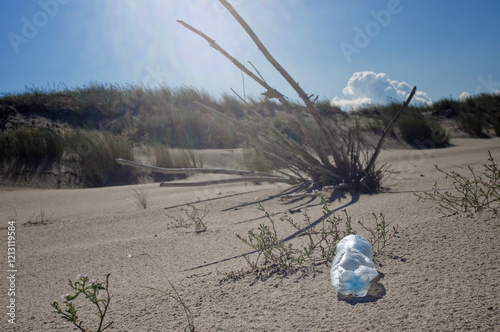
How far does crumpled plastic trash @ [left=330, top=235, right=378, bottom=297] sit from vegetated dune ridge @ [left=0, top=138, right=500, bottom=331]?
0.04 m

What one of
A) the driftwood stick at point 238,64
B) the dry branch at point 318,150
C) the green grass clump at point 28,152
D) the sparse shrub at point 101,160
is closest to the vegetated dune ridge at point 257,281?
the dry branch at point 318,150

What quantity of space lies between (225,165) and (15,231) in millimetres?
5839

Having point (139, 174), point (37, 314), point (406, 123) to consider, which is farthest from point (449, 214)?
point (406, 123)

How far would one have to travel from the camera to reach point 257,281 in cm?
151

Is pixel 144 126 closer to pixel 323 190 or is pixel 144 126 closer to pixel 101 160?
pixel 101 160

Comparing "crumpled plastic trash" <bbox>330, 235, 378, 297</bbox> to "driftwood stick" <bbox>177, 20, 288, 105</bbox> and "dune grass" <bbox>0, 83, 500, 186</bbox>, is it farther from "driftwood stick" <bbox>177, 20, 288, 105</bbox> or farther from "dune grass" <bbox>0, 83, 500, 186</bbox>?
"dune grass" <bbox>0, 83, 500, 186</bbox>

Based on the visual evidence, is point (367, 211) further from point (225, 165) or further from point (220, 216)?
point (225, 165)

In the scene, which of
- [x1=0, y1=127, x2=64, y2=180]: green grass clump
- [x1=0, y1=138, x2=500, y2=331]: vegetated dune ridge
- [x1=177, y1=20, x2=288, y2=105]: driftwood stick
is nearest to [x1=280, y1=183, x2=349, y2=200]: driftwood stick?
[x1=0, y1=138, x2=500, y2=331]: vegetated dune ridge

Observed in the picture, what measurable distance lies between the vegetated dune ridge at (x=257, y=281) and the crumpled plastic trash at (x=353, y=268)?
0.04 m

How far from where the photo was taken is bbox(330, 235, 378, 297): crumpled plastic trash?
4.14 ft

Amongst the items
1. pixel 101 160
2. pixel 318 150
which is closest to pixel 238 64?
pixel 318 150

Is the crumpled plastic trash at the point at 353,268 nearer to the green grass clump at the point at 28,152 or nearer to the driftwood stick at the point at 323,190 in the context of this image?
the driftwood stick at the point at 323,190

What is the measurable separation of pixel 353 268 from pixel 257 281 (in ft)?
1.33

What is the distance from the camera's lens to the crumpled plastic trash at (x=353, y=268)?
49.6 inches
